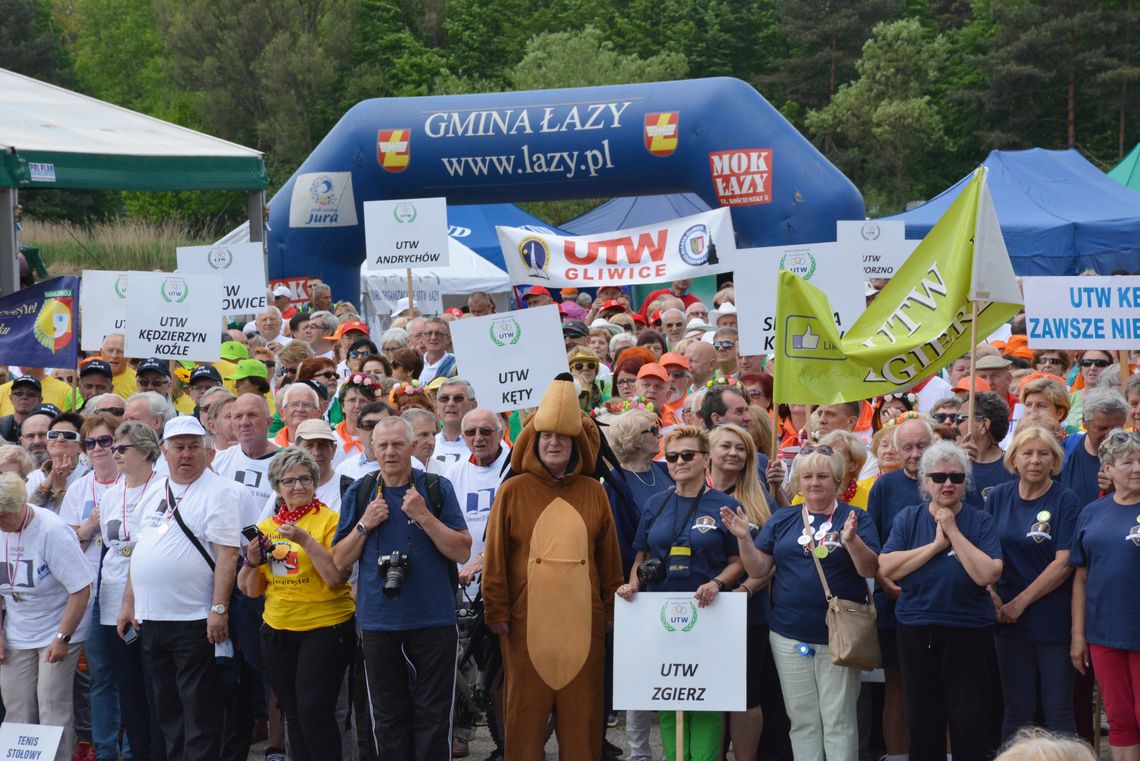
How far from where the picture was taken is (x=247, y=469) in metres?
7.69

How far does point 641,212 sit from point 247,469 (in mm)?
18257

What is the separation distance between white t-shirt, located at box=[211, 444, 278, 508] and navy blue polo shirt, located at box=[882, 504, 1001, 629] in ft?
10.3

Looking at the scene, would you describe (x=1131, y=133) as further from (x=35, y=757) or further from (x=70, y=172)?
(x=35, y=757)

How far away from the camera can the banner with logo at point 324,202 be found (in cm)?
1897

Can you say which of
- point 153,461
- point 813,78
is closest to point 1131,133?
point 813,78

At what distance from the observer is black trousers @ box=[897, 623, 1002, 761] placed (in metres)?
6.32

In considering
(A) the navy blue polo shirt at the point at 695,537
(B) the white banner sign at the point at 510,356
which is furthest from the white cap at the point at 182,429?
(A) the navy blue polo shirt at the point at 695,537

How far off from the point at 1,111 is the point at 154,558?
26.3 ft

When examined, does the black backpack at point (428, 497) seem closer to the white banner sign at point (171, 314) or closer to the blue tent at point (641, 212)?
the white banner sign at point (171, 314)

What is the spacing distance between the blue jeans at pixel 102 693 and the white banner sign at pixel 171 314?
3114 millimetres

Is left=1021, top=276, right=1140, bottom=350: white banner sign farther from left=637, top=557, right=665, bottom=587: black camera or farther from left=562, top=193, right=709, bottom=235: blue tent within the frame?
left=562, top=193, right=709, bottom=235: blue tent

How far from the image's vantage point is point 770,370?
33.0 ft

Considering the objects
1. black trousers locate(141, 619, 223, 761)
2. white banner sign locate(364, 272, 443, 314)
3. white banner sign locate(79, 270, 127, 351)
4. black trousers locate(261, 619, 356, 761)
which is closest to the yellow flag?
black trousers locate(261, 619, 356, 761)

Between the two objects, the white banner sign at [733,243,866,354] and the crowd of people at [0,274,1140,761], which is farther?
the white banner sign at [733,243,866,354]
